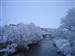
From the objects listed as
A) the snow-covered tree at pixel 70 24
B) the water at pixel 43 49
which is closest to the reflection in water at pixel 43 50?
the water at pixel 43 49

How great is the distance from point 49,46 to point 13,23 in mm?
1070

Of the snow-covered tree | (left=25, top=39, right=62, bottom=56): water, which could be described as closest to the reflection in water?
(left=25, top=39, right=62, bottom=56): water

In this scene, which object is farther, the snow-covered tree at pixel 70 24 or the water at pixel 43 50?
the water at pixel 43 50

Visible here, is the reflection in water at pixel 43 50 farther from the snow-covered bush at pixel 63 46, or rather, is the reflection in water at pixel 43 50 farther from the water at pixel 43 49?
the snow-covered bush at pixel 63 46

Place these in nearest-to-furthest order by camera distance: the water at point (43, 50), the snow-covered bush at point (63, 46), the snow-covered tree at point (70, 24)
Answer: the snow-covered bush at point (63, 46) → the snow-covered tree at point (70, 24) → the water at point (43, 50)

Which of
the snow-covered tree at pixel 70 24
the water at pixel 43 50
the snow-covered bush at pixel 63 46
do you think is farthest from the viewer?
the water at pixel 43 50

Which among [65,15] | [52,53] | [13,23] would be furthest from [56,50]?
[13,23]

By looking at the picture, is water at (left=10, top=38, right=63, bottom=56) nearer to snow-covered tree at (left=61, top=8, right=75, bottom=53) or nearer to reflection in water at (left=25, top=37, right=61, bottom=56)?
reflection in water at (left=25, top=37, right=61, bottom=56)

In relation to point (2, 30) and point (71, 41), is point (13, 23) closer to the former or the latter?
point (2, 30)

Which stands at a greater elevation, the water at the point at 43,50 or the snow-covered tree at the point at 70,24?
the snow-covered tree at the point at 70,24

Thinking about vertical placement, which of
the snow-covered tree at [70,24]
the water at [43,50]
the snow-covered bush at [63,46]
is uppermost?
the snow-covered tree at [70,24]

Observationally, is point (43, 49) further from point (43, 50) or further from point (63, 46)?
point (63, 46)

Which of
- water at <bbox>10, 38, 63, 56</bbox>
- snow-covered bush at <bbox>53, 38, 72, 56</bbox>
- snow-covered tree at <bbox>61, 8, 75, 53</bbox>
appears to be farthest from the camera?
water at <bbox>10, 38, 63, 56</bbox>

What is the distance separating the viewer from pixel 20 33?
10.7ft
